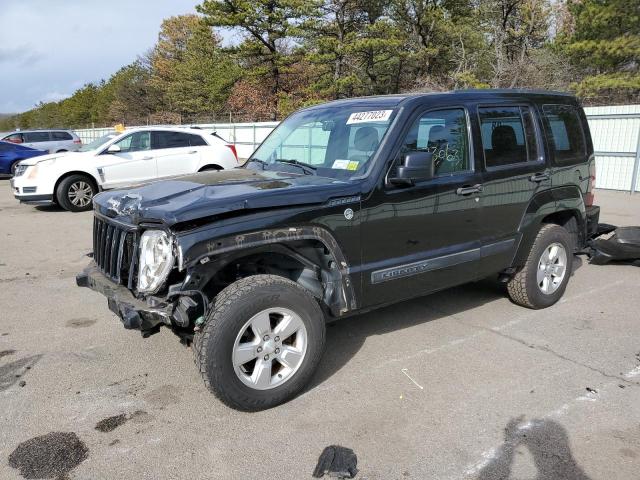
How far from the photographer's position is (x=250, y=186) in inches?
139

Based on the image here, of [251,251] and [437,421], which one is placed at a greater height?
[251,251]

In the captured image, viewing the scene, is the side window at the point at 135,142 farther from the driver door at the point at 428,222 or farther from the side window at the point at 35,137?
the side window at the point at 35,137

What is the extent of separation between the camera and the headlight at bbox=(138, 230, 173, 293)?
3.08 meters

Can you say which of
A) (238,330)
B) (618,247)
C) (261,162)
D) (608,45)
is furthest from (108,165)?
(608,45)

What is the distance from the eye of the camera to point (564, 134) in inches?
204

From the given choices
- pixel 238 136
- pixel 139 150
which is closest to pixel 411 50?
pixel 238 136

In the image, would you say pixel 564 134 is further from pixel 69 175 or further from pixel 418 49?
pixel 418 49

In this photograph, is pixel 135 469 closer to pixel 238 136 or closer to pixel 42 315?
pixel 42 315

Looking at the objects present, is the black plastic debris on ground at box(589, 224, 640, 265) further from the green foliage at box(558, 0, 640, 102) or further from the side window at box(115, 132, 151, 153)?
the green foliage at box(558, 0, 640, 102)

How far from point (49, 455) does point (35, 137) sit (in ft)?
74.5

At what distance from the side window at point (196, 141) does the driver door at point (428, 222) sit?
872 cm

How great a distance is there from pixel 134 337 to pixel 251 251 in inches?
75.5

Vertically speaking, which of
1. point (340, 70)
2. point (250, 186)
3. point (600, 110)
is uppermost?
point (340, 70)

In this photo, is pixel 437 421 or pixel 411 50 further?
pixel 411 50
